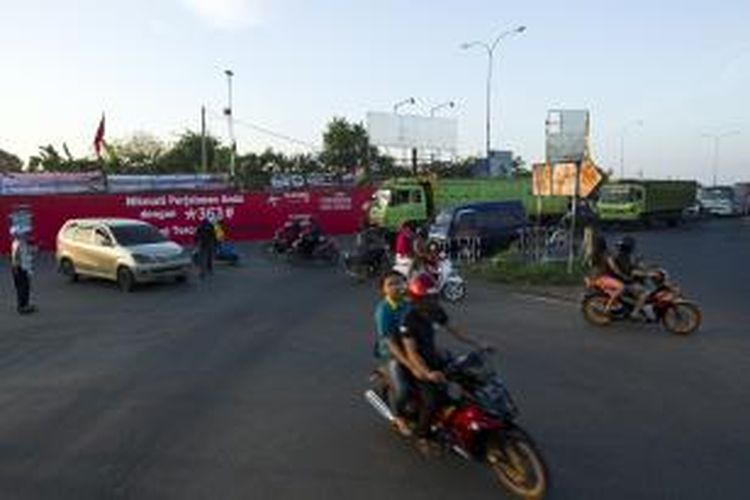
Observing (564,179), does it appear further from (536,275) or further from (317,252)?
(317,252)

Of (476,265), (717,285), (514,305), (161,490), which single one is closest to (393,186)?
(476,265)

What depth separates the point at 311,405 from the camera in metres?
10.8

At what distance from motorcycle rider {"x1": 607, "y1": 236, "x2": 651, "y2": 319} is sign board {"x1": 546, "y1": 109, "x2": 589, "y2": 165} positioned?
860cm

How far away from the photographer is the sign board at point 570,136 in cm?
2483

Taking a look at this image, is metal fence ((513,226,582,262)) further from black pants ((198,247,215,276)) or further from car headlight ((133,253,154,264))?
car headlight ((133,253,154,264))

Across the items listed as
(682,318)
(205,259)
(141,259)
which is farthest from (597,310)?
(205,259)

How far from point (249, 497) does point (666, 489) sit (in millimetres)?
3082

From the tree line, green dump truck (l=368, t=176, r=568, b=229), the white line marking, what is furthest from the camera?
the tree line

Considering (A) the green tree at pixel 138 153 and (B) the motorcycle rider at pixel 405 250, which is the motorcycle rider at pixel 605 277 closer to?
(B) the motorcycle rider at pixel 405 250

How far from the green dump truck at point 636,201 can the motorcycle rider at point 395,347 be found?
136ft

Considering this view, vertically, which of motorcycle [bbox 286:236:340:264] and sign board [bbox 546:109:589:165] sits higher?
sign board [bbox 546:109:589:165]

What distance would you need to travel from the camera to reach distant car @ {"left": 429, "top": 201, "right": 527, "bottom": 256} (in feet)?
103

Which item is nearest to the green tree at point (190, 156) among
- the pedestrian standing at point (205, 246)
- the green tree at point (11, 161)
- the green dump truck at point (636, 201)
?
the green tree at point (11, 161)

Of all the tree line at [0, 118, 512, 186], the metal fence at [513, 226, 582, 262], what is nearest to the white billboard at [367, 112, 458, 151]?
the tree line at [0, 118, 512, 186]
